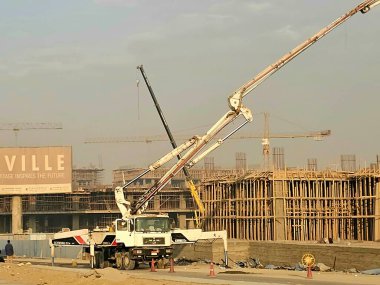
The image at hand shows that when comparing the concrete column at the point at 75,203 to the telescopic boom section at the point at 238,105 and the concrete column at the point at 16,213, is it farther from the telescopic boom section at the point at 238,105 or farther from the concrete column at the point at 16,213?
the telescopic boom section at the point at 238,105

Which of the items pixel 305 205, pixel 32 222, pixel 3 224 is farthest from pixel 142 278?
pixel 3 224

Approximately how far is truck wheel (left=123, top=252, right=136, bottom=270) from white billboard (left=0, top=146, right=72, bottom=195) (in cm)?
5110

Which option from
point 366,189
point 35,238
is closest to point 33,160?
point 35,238

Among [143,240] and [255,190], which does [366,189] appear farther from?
[143,240]

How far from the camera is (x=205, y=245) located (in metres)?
62.0

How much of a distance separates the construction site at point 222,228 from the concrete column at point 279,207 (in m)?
0.08

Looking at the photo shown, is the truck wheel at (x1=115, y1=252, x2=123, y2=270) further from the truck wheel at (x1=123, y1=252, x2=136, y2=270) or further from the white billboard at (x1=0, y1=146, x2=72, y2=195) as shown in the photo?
the white billboard at (x1=0, y1=146, x2=72, y2=195)

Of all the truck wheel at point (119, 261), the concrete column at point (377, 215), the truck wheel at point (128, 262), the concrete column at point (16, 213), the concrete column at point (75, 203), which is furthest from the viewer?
the concrete column at point (75, 203)

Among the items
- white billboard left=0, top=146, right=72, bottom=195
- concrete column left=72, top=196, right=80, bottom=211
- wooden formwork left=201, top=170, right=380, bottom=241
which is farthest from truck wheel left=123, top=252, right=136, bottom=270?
concrete column left=72, top=196, right=80, bottom=211

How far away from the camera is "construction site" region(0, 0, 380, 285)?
43219 mm

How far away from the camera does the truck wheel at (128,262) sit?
44.3m

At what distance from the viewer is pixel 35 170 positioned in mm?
95250

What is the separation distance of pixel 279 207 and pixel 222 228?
35.6ft

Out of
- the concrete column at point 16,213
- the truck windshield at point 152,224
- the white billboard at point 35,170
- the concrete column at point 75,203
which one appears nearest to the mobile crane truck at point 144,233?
the truck windshield at point 152,224
